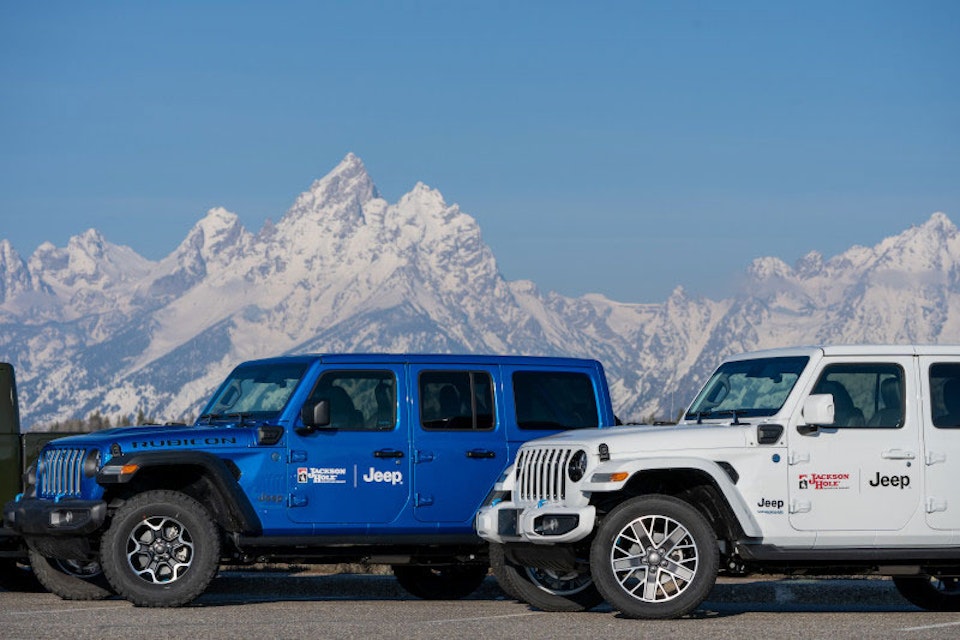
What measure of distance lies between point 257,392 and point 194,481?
1.03 m

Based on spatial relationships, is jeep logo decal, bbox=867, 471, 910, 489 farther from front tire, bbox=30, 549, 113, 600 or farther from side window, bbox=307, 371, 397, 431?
front tire, bbox=30, 549, 113, 600

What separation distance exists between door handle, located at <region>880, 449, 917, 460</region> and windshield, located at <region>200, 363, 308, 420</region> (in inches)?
185

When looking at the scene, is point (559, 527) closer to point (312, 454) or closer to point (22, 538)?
point (312, 454)

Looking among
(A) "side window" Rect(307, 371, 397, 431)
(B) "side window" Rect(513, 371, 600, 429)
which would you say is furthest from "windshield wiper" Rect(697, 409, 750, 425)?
(A) "side window" Rect(307, 371, 397, 431)

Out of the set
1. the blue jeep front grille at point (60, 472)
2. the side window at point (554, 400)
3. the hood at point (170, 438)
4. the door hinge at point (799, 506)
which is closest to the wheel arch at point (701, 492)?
the door hinge at point (799, 506)

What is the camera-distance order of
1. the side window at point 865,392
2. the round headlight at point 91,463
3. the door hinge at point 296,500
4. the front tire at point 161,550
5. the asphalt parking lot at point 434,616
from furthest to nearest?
the door hinge at point 296,500
the round headlight at point 91,463
the front tire at point 161,550
the side window at point 865,392
the asphalt parking lot at point 434,616

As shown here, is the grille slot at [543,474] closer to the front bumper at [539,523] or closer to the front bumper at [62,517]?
the front bumper at [539,523]

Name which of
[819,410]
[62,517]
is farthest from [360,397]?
[819,410]

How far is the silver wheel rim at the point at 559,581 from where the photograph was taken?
14.8m

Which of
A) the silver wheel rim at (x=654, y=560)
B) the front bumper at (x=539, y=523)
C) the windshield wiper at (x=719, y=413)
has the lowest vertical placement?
the silver wheel rim at (x=654, y=560)

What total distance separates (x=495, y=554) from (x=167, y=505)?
8.08 ft

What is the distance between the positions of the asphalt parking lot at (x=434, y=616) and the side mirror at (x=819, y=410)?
136cm

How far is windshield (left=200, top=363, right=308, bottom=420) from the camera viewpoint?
15847 millimetres

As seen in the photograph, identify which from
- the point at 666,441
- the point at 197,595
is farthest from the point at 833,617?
the point at 197,595
